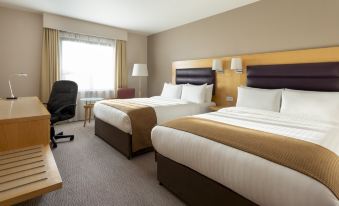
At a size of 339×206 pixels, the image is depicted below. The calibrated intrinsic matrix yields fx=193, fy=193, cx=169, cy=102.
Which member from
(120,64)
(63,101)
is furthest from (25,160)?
(120,64)

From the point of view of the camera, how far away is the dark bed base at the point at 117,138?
2766 mm

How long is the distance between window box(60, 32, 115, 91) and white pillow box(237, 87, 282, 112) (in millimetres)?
3642

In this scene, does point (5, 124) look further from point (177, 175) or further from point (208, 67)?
point (208, 67)

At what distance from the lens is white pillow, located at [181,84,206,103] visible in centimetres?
374

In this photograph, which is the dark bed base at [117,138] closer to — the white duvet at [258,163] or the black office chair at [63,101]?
the black office chair at [63,101]

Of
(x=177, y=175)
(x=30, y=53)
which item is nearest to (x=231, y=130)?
(x=177, y=175)

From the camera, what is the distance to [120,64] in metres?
5.38

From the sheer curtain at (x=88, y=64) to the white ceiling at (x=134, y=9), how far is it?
0.59m

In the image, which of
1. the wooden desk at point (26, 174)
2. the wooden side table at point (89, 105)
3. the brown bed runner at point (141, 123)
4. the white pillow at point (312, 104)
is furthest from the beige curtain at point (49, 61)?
the white pillow at point (312, 104)

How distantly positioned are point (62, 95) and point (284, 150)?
3.57m

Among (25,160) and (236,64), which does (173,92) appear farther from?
(25,160)

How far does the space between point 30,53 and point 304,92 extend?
203 inches

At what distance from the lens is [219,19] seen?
3.94 meters

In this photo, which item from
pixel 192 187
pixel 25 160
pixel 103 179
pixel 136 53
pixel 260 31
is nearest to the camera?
pixel 25 160
